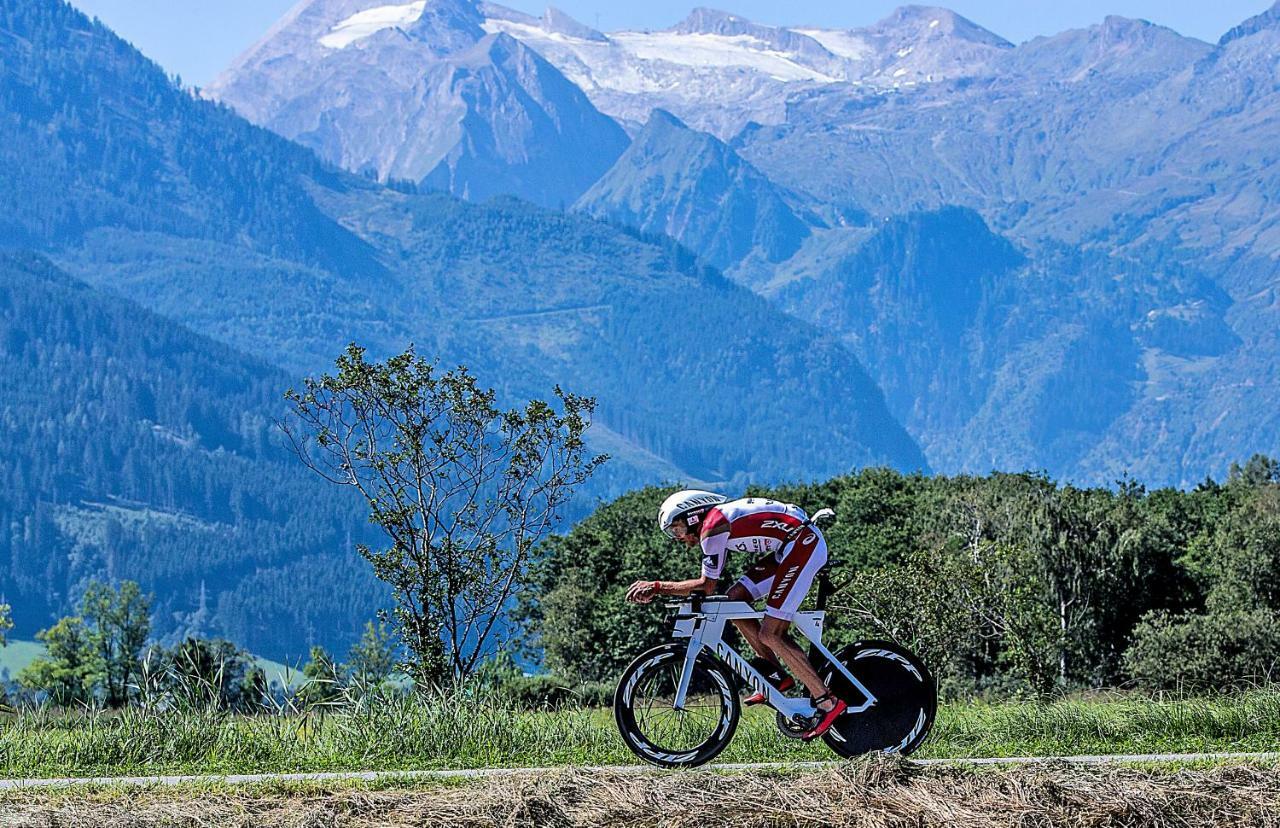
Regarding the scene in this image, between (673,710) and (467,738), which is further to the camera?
(467,738)

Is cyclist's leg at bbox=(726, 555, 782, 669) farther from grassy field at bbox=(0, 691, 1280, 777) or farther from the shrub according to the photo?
the shrub

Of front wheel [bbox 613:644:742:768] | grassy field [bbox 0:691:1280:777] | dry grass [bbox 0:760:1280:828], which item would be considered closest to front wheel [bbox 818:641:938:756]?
grassy field [bbox 0:691:1280:777]

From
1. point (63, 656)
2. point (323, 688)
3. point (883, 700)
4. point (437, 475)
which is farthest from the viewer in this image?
point (63, 656)

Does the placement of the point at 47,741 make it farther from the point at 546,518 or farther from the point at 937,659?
the point at 937,659

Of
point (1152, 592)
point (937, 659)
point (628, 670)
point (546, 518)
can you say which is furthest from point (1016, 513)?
point (628, 670)

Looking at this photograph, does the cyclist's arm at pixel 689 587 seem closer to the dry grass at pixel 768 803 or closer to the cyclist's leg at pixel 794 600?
the cyclist's leg at pixel 794 600

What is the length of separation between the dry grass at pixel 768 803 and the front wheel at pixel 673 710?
45.2 inches

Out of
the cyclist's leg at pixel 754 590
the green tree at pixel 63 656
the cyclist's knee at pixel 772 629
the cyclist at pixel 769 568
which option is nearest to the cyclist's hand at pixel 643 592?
the cyclist at pixel 769 568

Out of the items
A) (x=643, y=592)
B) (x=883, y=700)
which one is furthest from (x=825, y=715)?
(x=643, y=592)

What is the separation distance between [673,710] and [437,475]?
15491 mm

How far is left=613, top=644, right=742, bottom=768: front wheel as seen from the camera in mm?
12484

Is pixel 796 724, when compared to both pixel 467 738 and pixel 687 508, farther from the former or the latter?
pixel 467 738

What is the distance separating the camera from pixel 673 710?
12.6 metres

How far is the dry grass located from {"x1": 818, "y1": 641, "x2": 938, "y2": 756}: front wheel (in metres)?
1.26
